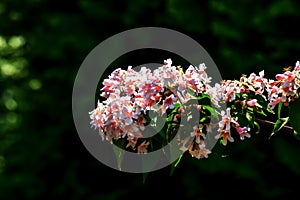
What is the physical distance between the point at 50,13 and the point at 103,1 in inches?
30.6

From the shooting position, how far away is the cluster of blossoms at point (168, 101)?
5.90ft

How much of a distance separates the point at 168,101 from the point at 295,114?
0.42 meters

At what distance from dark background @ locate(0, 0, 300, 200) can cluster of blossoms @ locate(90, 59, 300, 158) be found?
2.47m

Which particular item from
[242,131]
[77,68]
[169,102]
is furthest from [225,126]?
[77,68]

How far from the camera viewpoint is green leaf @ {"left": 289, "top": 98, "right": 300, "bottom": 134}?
192 cm

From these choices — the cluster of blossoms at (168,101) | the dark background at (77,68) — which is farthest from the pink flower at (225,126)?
the dark background at (77,68)

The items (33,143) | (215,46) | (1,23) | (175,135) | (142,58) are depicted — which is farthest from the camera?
(1,23)

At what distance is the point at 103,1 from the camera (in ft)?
19.1

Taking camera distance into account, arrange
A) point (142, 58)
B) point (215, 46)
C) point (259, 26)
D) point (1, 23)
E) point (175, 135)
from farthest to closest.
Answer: point (1, 23) → point (142, 58) → point (215, 46) → point (259, 26) → point (175, 135)

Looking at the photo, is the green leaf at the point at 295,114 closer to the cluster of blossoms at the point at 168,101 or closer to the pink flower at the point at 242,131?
the cluster of blossoms at the point at 168,101

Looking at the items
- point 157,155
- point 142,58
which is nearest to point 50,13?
point 142,58

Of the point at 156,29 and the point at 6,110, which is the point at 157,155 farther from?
the point at 6,110

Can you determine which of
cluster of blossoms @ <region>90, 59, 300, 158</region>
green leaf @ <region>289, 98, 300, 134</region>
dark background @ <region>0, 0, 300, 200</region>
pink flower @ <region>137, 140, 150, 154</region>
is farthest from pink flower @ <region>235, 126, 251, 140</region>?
dark background @ <region>0, 0, 300, 200</region>

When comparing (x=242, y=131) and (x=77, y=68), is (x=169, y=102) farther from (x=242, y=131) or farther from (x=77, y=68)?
(x=77, y=68)
